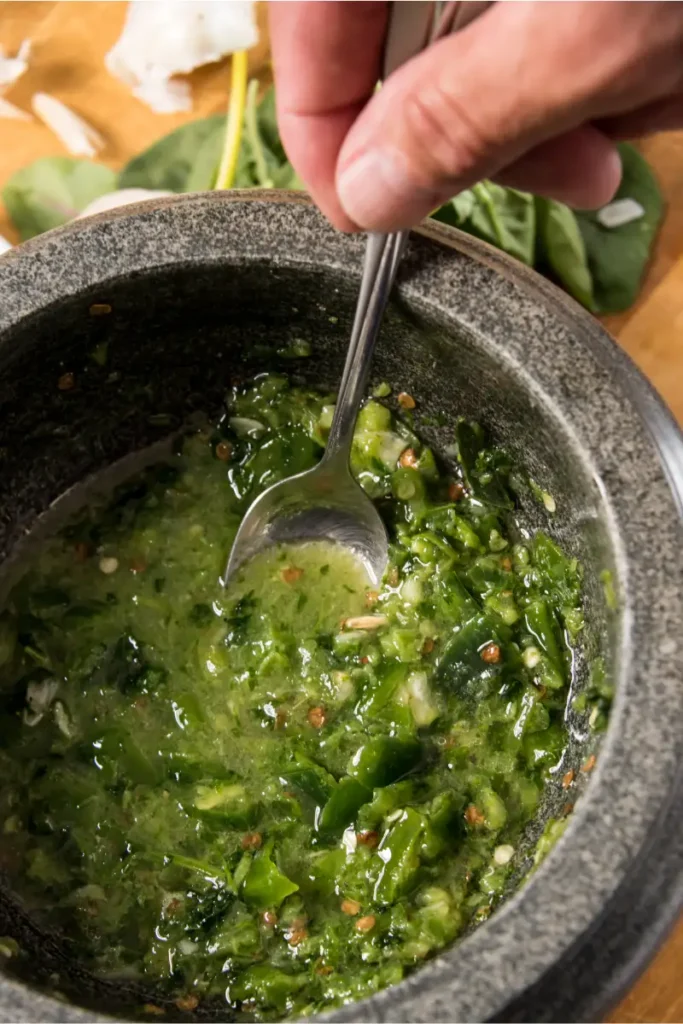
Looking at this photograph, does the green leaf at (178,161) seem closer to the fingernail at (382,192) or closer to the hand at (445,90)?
the hand at (445,90)

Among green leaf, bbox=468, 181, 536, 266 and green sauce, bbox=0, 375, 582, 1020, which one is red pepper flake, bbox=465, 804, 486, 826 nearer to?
green sauce, bbox=0, 375, 582, 1020

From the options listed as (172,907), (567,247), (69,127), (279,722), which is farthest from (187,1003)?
(69,127)

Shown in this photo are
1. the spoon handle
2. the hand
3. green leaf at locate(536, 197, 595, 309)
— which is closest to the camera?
the hand

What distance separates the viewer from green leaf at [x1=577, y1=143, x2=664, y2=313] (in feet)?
4.42

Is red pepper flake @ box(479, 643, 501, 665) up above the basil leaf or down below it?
below

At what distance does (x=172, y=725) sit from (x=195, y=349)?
436mm

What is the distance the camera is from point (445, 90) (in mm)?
703

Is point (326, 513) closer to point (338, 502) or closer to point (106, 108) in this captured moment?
point (338, 502)

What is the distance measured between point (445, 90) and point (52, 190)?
0.93 meters

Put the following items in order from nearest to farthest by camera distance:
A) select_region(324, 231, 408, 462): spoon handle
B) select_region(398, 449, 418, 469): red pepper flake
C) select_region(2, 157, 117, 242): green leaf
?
select_region(324, 231, 408, 462): spoon handle < select_region(398, 449, 418, 469): red pepper flake < select_region(2, 157, 117, 242): green leaf

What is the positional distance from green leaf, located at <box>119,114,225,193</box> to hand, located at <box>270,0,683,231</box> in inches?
23.9

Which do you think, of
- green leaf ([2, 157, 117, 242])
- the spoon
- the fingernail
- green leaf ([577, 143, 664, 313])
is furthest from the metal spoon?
green leaf ([2, 157, 117, 242])

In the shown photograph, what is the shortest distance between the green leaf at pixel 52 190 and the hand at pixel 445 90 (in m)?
0.66

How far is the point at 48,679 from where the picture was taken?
1.07m
